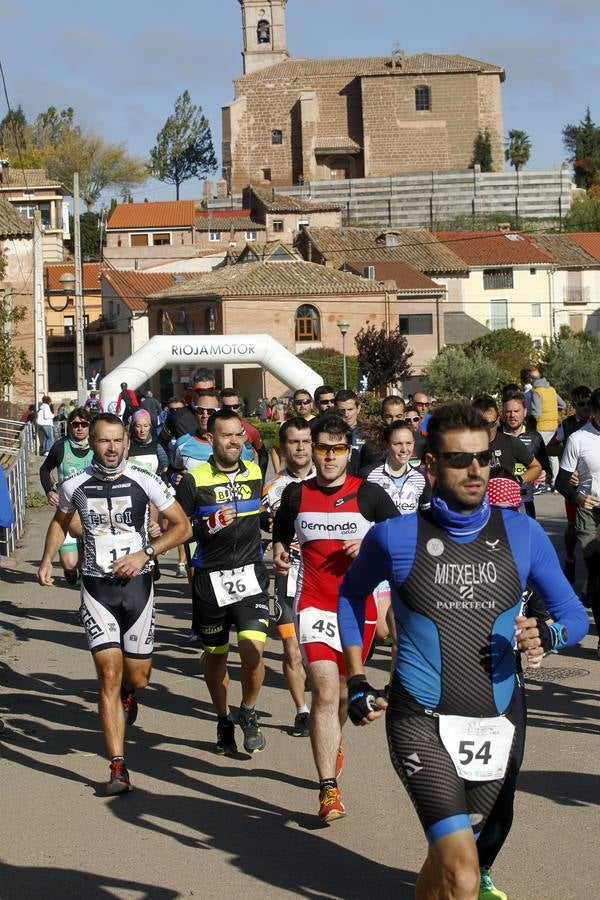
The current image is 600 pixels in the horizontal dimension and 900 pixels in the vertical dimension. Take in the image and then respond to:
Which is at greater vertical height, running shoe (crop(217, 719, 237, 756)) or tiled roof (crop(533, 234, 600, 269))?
tiled roof (crop(533, 234, 600, 269))

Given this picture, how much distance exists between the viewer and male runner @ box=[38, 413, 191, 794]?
737 centimetres

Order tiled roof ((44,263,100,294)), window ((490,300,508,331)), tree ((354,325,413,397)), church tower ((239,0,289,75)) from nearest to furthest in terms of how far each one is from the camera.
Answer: tree ((354,325,413,397)) < window ((490,300,508,331)) < tiled roof ((44,263,100,294)) < church tower ((239,0,289,75))

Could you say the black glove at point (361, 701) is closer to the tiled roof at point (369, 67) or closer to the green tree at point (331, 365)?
the green tree at point (331, 365)

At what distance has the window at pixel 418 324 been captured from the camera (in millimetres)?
70887

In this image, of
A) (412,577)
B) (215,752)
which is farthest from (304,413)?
(412,577)

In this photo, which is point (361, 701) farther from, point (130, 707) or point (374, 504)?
point (130, 707)

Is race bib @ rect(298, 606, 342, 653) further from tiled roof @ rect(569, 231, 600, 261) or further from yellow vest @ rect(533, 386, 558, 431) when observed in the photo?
tiled roof @ rect(569, 231, 600, 261)

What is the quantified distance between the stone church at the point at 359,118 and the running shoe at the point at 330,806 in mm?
107804

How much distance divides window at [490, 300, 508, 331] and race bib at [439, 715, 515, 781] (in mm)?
75328

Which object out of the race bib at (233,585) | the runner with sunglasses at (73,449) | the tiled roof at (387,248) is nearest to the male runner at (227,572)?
→ the race bib at (233,585)

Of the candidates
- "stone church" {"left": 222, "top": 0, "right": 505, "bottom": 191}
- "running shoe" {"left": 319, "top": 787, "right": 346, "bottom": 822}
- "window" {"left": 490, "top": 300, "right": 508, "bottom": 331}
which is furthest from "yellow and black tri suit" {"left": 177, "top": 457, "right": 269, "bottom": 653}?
"stone church" {"left": 222, "top": 0, "right": 505, "bottom": 191}

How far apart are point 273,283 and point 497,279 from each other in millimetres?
18043

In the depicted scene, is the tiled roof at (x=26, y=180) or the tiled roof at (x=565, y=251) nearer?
the tiled roof at (x=565, y=251)

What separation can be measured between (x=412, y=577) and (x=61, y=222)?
88839 mm
